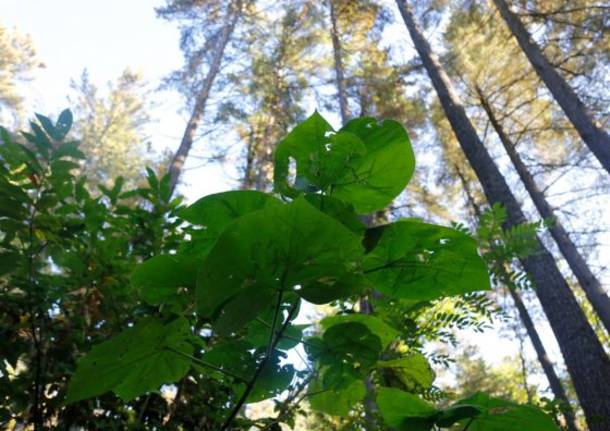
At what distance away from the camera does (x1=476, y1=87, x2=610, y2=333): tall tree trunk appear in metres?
8.03

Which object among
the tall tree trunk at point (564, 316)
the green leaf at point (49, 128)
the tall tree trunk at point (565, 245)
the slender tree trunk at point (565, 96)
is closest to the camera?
the green leaf at point (49, 128)

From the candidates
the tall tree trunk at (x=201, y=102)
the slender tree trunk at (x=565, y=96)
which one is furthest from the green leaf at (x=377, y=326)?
the slender tree trunk at (x=565, y=96)

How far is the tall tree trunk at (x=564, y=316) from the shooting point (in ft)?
13.7

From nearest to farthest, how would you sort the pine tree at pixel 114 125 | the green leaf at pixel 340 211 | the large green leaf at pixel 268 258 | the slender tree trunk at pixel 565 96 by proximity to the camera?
the large green leaf at pixel 268 258 < the green leaf at pixel 340 211 < the slender tree trunk at pixel 565 96 < the pine tree at pixel 114 125

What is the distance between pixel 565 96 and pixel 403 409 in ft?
30.2

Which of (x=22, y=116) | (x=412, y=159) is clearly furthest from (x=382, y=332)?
(x=22, y=116)

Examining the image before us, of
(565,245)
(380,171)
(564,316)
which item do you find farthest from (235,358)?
(565,245)

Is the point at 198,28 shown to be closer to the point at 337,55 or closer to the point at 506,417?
the point at 337,55

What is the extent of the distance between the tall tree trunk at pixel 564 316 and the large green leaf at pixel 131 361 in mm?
3578

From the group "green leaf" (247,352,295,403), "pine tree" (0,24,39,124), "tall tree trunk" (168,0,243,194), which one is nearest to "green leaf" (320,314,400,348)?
"green leaf" (247,352,295,403)

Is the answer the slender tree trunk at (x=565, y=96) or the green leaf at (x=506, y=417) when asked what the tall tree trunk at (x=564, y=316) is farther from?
the green leaf at (x=506, y=417)

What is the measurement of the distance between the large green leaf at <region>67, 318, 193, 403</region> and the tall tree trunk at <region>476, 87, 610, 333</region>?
7326 mm

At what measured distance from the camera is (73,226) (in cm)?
147

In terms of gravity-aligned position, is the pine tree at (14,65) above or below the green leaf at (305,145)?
above
